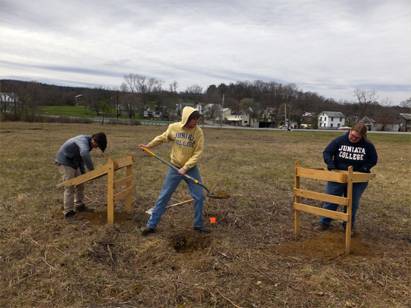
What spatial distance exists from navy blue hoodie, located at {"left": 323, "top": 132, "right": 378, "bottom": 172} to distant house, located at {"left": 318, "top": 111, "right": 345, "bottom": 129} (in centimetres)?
9738

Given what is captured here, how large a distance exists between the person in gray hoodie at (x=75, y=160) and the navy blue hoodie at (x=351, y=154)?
3581 mm

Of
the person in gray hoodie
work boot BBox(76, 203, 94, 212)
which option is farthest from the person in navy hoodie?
work boot BBox(76, 203, 94, 212)

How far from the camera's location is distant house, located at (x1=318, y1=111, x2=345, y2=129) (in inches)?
3819

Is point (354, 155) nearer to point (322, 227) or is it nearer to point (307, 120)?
point (322, 227)

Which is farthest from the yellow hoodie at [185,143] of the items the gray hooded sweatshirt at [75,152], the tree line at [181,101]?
the tree line at [181,101]

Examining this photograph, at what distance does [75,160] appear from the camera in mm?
5648

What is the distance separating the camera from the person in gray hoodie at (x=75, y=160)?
532 cm

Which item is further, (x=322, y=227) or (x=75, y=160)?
(x=75, y=160)

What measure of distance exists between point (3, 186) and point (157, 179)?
12.1 ft

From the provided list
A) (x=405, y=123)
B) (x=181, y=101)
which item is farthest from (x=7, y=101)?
(x=405, y=123)

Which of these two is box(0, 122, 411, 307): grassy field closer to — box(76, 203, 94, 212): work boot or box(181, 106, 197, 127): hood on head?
box(76, 203, 94, 212): work boot

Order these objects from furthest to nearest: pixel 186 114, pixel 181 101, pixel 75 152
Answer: pixel 181 101
pixel 75 152
pixel 186 114

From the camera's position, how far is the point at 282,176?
10.5 meters

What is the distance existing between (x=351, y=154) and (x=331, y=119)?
3877 inches
